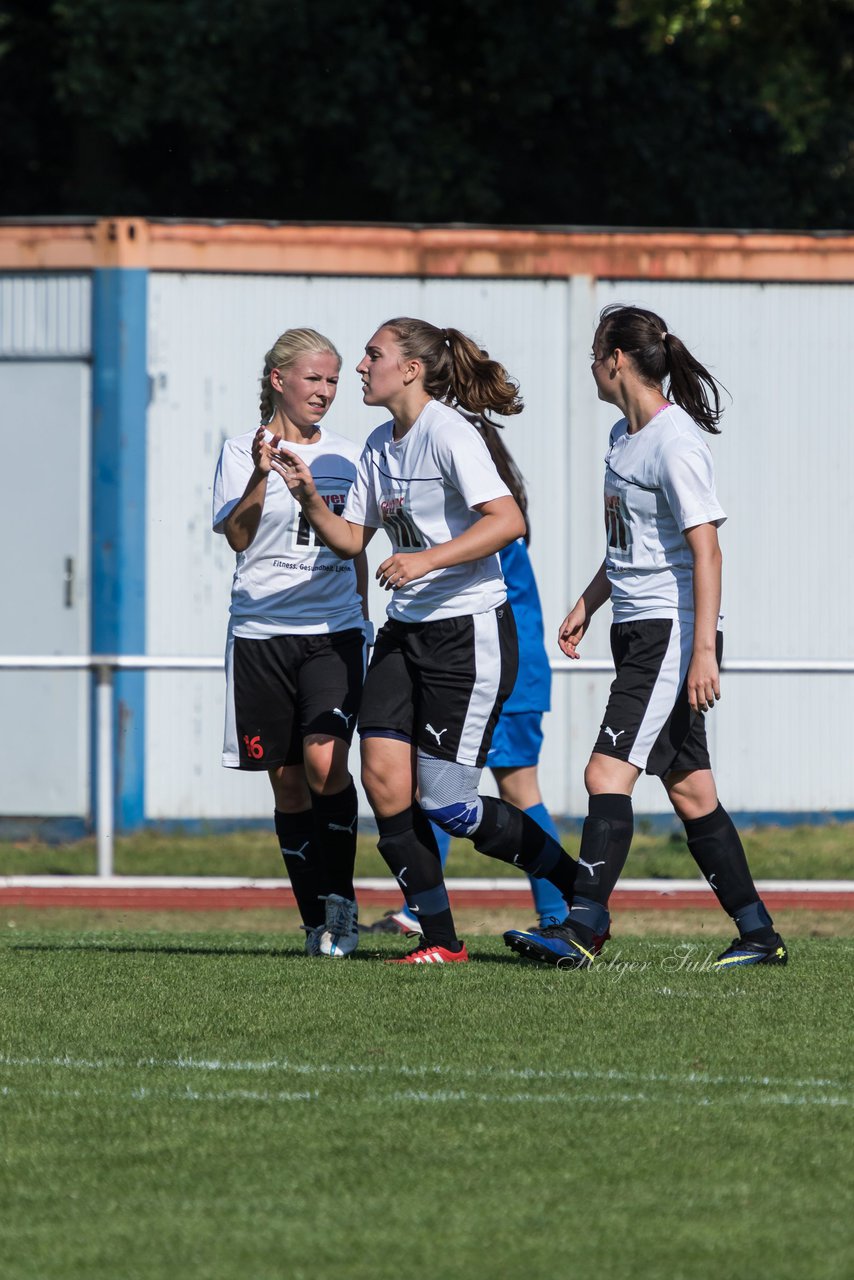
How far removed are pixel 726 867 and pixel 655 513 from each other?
1.05 m

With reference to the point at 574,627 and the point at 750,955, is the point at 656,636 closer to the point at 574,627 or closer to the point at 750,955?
the point at 574,627

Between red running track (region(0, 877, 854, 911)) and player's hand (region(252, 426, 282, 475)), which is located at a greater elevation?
player's hand (region(252, 426, 282, 475))

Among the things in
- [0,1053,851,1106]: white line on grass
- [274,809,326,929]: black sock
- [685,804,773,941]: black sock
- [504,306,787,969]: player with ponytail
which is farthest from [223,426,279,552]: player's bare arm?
[0,1053,851,1106]: white line on grass

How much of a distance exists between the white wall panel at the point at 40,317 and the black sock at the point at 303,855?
231 inches

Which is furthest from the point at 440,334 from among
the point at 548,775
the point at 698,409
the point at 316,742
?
the point at 548,775

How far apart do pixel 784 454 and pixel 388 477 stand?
647cm

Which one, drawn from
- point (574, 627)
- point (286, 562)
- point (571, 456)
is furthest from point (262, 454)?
point (571, 456)

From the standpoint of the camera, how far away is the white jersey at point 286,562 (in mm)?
6055

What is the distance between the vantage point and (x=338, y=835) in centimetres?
622

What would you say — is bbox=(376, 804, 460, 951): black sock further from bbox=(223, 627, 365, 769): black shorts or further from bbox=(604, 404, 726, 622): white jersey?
bbox=(604, 404, 726, 622): white jersey

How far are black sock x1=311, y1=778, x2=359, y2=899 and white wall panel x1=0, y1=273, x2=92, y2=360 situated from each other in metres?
6.00

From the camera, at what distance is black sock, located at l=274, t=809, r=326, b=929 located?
632cm

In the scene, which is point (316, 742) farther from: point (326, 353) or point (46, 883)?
point (46, 883)

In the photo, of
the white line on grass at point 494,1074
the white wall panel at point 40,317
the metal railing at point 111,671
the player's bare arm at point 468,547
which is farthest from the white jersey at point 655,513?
the white wall panel at point 40,317
